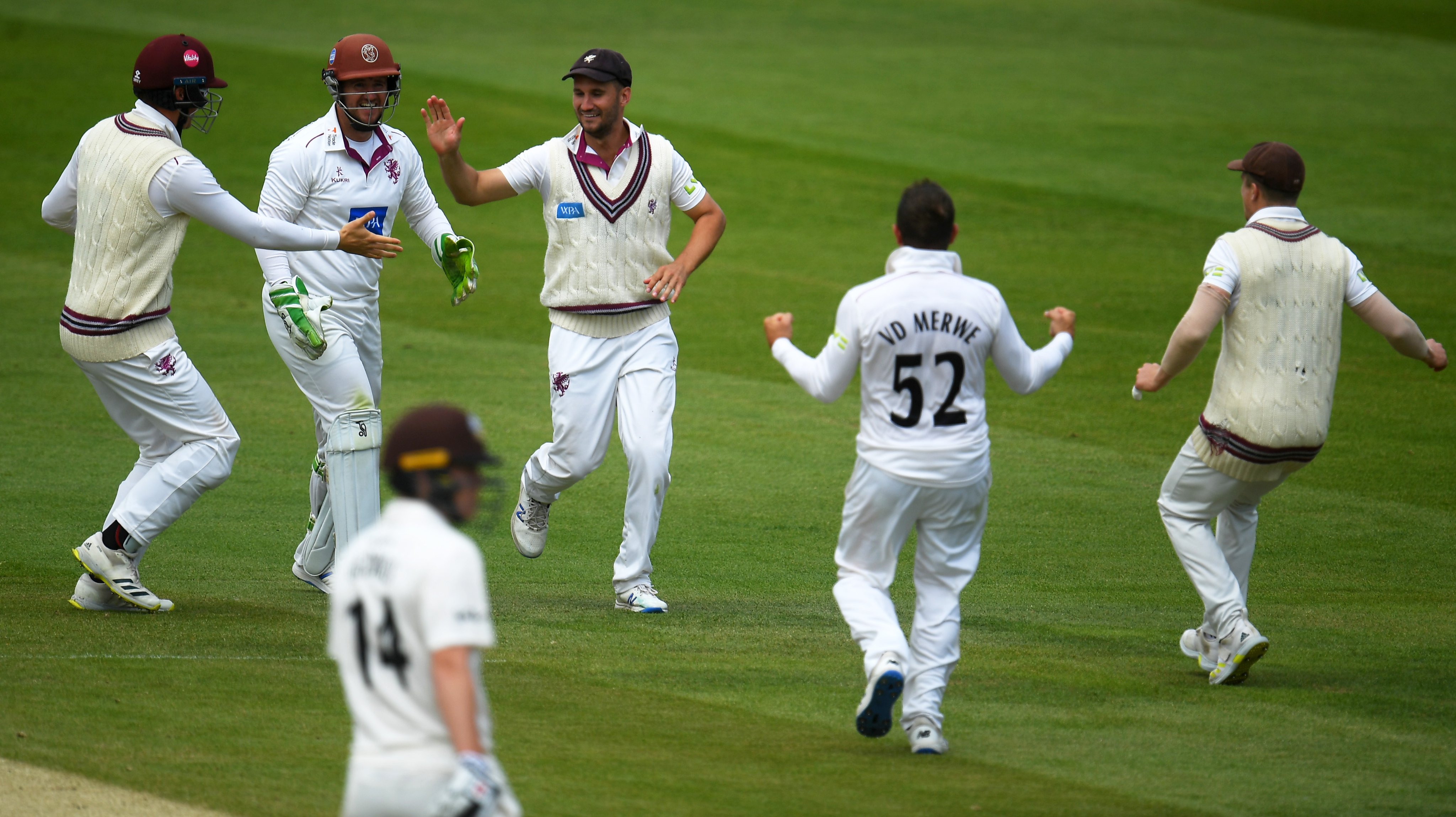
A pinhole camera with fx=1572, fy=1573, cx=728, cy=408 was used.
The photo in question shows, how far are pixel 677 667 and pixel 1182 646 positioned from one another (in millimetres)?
2223

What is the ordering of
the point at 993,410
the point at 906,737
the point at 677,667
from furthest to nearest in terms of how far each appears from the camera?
the point at 993,410, the point at 677,667, the point at 906,737

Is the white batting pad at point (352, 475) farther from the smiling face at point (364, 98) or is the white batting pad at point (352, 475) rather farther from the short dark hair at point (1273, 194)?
the short dark hair at point (1273, 194)

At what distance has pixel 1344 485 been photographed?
1047 centimetres

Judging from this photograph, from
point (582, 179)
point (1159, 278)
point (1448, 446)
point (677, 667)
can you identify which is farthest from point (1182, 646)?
point (1159, 278)

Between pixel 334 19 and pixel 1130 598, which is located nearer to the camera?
pixel 1130 598

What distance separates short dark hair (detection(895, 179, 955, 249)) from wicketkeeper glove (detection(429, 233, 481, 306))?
2.84 meters

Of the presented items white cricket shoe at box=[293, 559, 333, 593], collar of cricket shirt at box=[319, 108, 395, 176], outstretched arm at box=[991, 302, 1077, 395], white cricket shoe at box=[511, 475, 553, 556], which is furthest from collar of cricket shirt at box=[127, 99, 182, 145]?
outstretched arm at box=[991, 302, 1077, 395]

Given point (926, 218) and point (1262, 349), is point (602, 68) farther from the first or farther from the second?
point (1262, 349)

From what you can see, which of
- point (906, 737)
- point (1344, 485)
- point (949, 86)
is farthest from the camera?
point (949, 86)

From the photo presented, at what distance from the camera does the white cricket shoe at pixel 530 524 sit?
811 cm

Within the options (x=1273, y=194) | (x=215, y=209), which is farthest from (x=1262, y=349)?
(x=215, y=209)

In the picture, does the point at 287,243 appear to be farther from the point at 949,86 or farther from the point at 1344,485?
the point at 949,86

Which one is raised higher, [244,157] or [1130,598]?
[244,157]

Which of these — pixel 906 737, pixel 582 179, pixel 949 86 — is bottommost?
pixel 906 737
